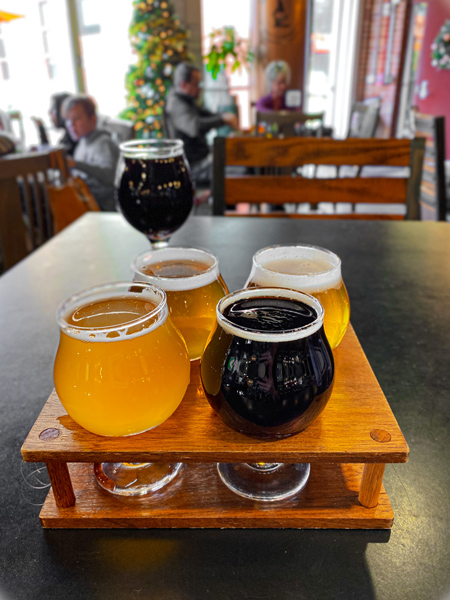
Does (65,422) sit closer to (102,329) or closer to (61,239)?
(102,329)

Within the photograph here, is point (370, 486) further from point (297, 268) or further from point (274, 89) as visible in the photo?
point (274, 89)

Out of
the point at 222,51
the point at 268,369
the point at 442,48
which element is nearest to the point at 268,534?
the point at 268,369

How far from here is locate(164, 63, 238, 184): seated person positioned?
392 centimetres

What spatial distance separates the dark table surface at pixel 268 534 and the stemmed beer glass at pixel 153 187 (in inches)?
7.4

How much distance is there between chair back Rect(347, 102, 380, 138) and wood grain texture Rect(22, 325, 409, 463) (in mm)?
4690

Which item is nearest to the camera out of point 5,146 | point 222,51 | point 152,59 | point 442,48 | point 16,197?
point 16,197

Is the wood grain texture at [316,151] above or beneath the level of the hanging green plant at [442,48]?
beneath

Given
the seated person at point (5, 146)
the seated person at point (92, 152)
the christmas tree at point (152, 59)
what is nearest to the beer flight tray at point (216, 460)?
the seated person at point (92, 152)

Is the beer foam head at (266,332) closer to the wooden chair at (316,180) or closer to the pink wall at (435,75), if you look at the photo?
the wooden chair at (316,180)

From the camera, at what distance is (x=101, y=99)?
734 centimetres

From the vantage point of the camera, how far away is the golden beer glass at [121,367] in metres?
0.41

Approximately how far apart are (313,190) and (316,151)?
124mm

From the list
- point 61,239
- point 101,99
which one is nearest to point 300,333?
point 61,239

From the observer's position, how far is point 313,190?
1.55 metres
